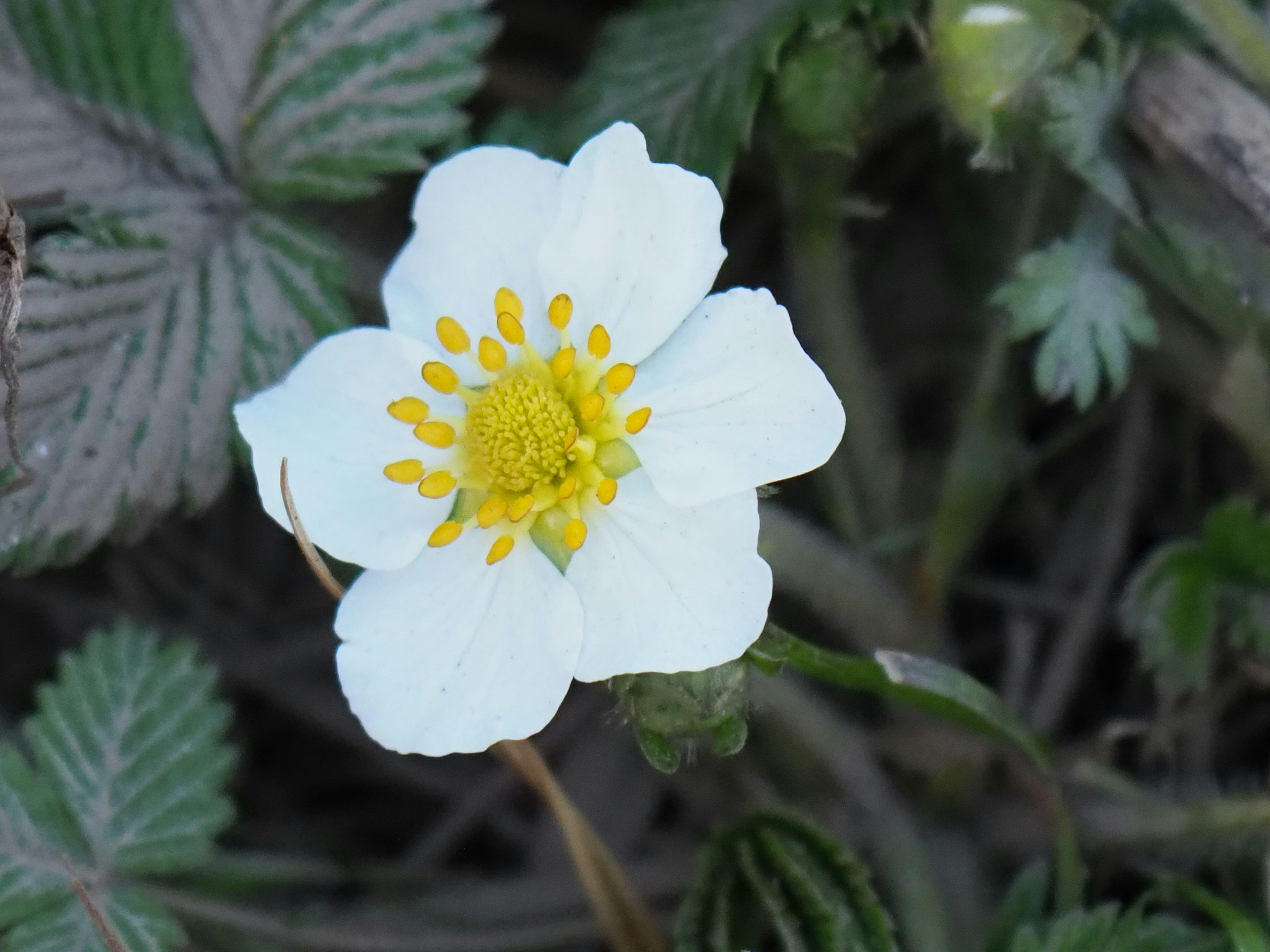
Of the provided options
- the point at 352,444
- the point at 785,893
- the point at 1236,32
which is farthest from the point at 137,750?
the point at 1236,32

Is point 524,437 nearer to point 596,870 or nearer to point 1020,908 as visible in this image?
point 596,870

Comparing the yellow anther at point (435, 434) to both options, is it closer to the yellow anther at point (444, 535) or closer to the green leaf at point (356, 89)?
the yellow anther at point (444, 535)

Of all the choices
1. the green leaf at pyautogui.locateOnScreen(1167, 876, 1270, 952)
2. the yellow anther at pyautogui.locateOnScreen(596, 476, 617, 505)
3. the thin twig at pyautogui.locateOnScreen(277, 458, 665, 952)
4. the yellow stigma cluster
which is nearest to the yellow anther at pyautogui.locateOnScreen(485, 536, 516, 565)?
the yellow stigma cluster

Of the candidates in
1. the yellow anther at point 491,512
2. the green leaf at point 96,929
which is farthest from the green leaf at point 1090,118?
the green leaf at point 96,929

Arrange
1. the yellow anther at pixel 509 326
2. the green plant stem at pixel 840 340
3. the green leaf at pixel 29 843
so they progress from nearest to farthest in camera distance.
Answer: the yellow anther at pixel 509 326, the green leaf at pixel 29 843, the green plant stem at pixel 840 340

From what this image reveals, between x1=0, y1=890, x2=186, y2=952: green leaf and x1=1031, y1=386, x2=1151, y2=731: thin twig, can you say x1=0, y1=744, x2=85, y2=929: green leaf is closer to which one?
x1=0, y1=890, x2=186, y2=952: green leaf

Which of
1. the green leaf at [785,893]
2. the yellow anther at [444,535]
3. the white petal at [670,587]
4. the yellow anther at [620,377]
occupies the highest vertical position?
the yellow anther at [620,377]
